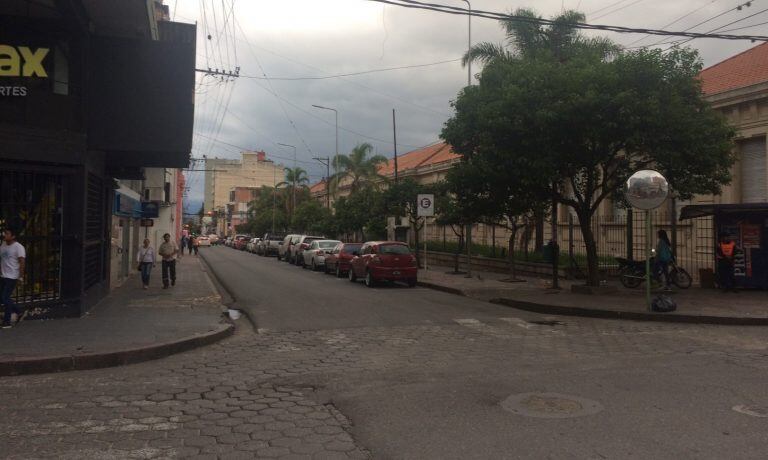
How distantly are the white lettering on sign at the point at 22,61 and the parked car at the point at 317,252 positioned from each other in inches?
735

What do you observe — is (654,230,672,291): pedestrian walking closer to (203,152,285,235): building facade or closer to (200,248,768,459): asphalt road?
(200,248,768,459): asphalt road

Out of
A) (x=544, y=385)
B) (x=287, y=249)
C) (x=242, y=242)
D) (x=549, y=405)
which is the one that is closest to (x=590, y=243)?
(x=544, y=385)

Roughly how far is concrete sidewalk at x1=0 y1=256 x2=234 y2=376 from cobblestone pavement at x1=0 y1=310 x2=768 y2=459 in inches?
11.3

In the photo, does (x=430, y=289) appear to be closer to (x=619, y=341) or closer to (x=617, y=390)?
(x=619, y=341)

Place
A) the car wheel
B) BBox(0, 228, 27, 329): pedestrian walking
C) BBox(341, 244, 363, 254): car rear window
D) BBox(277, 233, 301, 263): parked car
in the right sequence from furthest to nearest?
BBox(277, 233, 301, 263): parked car → BBox(341, 244, 363, 254): car rear window → the car wheel → BBox(0, 228, 27, 329): pedestrian walking

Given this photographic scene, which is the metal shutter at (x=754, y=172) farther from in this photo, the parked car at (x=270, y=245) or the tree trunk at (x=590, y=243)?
the parked car at (x=270, y=245)

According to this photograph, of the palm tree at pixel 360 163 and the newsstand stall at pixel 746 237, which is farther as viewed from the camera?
the palm tree at pixel 360 163

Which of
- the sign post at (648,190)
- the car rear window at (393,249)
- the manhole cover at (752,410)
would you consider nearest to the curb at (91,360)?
the manhole cover at (752,410)

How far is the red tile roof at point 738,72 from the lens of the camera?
832 inches

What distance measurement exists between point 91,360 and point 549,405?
233 inches

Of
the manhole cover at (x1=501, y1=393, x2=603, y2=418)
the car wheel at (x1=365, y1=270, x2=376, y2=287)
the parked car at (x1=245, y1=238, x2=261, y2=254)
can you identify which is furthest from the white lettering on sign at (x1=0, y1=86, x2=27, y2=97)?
the parked car at (x1=245, y1=238, x2=261, y2=254)

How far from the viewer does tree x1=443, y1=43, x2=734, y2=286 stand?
45.9ft

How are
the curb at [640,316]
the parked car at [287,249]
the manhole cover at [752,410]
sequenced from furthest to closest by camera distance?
the parked car at [287,249]
the curb at [640,316]
the manhole cover at [752,410]

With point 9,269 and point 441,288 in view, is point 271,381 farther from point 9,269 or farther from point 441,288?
point 441,288
